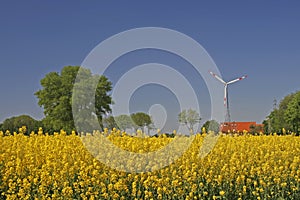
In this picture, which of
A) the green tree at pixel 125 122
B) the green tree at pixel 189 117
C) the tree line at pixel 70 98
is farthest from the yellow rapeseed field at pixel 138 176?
the tree line at pixel 70 98

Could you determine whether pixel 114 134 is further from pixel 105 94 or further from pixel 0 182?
pixel 105 94

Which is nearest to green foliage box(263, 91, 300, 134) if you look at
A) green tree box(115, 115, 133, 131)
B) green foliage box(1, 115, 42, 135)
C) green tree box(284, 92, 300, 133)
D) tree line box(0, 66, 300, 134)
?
green tree box(284, 92, 300, 133)

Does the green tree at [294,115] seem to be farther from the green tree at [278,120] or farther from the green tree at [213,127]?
the green tree at [213,127]

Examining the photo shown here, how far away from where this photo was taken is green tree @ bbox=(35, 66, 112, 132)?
45.1 metres

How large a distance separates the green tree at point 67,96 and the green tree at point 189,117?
2680 cm

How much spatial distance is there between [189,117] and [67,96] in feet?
106

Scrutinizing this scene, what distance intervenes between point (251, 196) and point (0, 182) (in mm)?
5195

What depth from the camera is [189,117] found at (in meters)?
16.8

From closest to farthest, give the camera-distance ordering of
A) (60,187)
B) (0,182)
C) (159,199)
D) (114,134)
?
(159,199), (60,187), (0,182), (114,134)

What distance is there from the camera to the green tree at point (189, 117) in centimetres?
1634

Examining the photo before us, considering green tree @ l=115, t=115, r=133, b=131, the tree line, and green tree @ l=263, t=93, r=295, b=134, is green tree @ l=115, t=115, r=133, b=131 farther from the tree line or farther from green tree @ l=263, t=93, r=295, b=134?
green tree @ l=263, t=93, r=295, b=134

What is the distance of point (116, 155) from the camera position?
9.95m

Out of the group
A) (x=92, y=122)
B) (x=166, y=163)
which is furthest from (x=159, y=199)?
(x=92, y=122)

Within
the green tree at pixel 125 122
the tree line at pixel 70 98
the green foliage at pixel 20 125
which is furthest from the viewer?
the tree line at pixel 70 98
